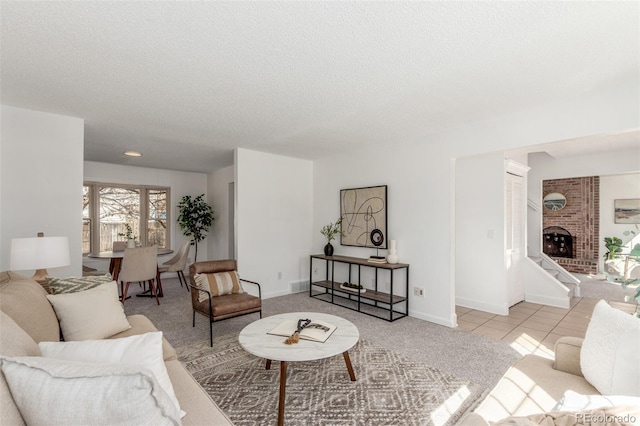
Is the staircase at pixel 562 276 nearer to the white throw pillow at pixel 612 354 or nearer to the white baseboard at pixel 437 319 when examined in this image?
the white baseboard at pixel 437 319

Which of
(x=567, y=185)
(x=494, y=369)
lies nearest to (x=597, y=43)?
(x=494, y=369)

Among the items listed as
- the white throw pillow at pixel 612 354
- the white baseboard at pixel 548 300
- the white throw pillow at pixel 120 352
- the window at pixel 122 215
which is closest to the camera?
the white throw pillow at pixel 120 352

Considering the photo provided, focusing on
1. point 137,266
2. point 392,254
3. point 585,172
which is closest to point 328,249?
point 392,254

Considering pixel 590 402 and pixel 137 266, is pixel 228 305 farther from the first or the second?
pixel 590 402

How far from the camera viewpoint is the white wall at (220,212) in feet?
20.4

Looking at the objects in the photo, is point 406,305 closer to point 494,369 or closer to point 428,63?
point 494,369

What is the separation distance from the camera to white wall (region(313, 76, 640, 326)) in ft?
8.21

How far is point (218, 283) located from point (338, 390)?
1855 mm

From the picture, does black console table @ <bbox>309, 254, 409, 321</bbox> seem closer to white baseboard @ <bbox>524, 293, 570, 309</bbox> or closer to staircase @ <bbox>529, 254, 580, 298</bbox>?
white baseboard @ <bbox>524, 293, 570, 309</bbox>

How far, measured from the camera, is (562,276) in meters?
5.19

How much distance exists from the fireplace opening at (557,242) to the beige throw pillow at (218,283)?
745 centimetres

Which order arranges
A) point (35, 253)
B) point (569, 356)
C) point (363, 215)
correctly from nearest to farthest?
point (569, 356)
point (35, 253)
point (363, 215)

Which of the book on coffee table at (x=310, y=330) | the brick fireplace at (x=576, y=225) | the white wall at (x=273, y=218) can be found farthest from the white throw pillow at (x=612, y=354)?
the brick fireplace at (x=576, y=225)

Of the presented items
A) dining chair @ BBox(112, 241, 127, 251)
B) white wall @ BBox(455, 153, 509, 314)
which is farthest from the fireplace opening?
dining chair @ BBox(112, 241, 127, 251)
